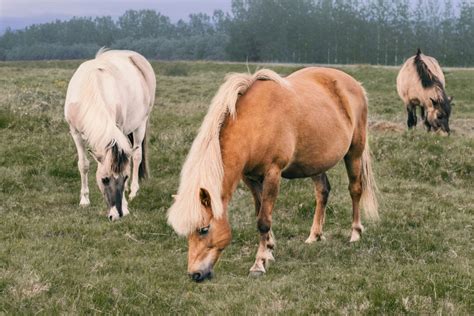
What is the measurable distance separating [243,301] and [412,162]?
6.40 m

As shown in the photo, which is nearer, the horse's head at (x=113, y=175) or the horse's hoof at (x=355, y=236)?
the horse's hoof at (x=355, y=236)

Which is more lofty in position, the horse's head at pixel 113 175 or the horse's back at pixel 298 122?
the horse's back at pixel 298 122

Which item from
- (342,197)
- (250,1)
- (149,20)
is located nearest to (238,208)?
(342,197)

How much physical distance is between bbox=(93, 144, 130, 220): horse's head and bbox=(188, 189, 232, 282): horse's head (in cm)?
255

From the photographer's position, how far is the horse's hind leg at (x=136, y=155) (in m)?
8.63

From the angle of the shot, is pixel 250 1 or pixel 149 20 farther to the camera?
pixel 149 20

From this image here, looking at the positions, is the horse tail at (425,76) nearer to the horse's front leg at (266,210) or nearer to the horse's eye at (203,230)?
the horse's front leg at (266,210)

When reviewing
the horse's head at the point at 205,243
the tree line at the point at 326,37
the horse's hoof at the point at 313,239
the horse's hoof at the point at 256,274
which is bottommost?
the horse's hoof at the point at 313,239

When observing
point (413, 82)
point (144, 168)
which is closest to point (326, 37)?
point (413, 82)

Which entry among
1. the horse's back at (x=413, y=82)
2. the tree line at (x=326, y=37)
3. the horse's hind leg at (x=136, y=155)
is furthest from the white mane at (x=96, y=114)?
the tree line at (x=326, y=37)

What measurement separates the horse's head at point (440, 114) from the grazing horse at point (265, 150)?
8218 millimetres

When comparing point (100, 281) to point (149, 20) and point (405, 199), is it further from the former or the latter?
point (149, 20)

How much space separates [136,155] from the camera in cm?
901

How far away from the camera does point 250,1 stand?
106250 mm
